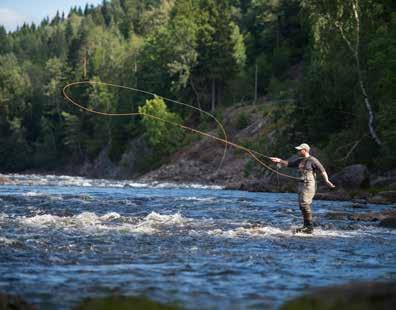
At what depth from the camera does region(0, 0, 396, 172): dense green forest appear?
39.2 meters

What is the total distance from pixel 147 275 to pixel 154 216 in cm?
957

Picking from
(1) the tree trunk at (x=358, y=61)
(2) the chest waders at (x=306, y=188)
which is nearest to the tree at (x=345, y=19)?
(1) the tree trunk at (x=358, y=61)

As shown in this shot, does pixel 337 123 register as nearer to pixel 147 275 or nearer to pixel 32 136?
pixel 147 275

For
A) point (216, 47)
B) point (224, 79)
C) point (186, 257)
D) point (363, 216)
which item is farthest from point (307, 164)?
point (224, 79)

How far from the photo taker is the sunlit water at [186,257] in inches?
367

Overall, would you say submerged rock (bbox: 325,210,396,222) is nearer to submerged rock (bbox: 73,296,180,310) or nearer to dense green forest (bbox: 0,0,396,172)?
dense green forest (bbox: 0,0,396,172)

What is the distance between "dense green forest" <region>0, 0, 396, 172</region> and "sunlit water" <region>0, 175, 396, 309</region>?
705 inches

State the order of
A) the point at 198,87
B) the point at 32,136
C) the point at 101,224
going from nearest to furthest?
the point at 101,224, the point at 198,87, the point at 32,136

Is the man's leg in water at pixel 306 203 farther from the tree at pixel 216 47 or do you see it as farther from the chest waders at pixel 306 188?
the tree at pixel 216 47

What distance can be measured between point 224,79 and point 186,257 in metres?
70.9

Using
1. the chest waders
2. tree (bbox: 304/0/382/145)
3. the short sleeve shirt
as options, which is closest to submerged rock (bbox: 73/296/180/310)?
the chest waders

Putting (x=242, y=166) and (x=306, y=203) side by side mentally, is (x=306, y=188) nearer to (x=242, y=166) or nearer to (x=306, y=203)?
(x=306, y=203)

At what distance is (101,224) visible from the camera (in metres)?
18.2

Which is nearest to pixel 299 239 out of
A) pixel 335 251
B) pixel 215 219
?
pixel 335 251
